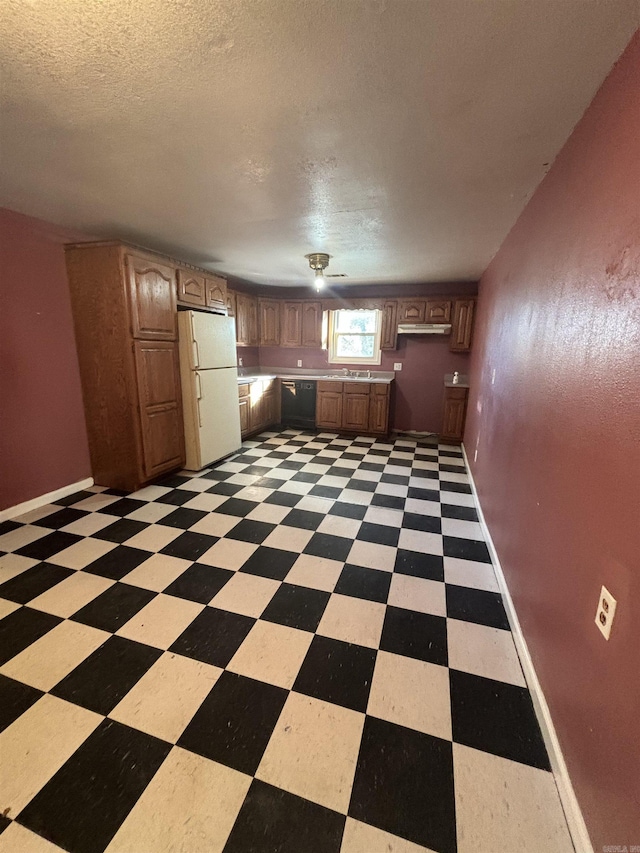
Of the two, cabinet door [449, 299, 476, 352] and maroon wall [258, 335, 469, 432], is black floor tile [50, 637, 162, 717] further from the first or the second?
cabinet door [449, 299, 476, 352]

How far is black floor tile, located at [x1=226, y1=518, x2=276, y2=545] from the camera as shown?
2.42 m

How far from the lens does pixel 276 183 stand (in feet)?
6.49

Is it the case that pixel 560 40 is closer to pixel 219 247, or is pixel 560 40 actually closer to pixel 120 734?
pixel 120 734

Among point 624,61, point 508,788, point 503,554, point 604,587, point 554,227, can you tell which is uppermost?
point 624,61

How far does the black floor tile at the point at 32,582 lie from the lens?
1841 millimetres

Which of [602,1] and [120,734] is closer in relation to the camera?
[602,1]

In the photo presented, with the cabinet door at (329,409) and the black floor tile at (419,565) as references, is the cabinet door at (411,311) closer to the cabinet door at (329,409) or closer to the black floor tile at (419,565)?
the cabinet door at (329,409)

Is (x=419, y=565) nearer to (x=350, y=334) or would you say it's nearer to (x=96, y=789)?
(x=96, y=789)

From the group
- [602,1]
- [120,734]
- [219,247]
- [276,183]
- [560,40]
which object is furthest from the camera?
[219,247]

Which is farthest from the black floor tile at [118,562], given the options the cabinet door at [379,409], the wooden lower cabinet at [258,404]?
the cabinet door at [379,409]

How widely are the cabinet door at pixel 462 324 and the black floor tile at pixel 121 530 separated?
436 centimetres

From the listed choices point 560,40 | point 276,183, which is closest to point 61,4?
point 276,183

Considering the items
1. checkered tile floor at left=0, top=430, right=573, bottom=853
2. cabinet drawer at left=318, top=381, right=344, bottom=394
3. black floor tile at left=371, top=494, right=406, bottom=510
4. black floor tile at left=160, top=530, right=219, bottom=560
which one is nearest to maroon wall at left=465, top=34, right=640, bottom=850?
checkered tile floor at left=0, top=430, right=573, bottom=853

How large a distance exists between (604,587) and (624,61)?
1.55m
